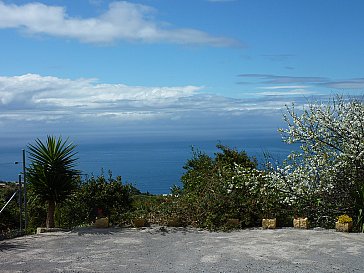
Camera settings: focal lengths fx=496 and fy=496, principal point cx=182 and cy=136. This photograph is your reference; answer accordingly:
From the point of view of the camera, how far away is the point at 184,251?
8.70 metres

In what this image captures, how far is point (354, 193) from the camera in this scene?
35.1ft

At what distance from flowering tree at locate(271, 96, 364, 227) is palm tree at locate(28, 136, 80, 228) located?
4.78 metres

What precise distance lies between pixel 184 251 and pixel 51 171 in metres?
4.12

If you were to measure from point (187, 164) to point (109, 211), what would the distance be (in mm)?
3669

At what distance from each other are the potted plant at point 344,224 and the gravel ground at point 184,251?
19 cm

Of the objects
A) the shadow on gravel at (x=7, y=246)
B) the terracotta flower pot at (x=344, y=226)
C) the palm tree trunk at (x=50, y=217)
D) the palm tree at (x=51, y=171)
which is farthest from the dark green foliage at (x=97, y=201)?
the terracotta flower pot at (x=344, y=226)

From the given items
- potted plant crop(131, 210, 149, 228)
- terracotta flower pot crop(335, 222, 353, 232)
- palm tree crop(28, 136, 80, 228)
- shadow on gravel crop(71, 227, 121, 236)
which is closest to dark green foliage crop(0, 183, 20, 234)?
palm tree crop(28, 136, 80, 228)

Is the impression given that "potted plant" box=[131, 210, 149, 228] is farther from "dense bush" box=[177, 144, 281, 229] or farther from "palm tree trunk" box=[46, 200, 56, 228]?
"palm tree trunk" box=[46, 200, 56, 228]

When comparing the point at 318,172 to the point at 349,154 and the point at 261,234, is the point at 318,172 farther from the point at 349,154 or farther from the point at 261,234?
the point at 261,234

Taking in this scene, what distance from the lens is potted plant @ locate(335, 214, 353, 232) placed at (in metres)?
10.1

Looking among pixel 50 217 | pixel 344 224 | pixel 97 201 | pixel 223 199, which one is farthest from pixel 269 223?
pixel 50 217

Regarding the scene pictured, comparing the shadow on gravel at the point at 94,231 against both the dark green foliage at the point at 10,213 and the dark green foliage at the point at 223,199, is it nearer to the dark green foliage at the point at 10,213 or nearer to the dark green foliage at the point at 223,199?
the dark green foliage at the point at 223,199

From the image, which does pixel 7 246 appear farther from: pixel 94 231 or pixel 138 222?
pixel 138 222

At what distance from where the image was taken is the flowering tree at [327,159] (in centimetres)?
1099
